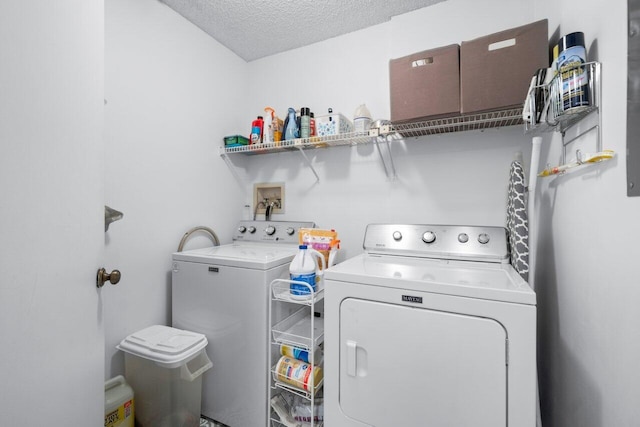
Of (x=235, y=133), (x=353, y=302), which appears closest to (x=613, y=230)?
(x=353, y=302)

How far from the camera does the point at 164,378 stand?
1.52m

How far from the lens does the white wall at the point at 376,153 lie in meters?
1.75

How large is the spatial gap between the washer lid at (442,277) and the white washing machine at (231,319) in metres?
0.51

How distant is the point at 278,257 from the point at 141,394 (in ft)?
3.60

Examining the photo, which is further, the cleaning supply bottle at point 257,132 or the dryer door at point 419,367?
the cleaning supply bottle at point 257,132

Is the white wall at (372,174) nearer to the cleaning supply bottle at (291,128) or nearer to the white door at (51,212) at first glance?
the cleaning supply bottle at (291,128)

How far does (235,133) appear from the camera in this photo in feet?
8.26

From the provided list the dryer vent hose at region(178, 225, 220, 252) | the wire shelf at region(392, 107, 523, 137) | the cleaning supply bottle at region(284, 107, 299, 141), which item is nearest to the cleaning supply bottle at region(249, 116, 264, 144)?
the cleaning supply bottle at region(284, 107, 299, 141)

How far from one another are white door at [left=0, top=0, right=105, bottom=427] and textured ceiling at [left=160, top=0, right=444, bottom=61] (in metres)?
1.02

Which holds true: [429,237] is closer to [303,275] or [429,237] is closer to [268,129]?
[303,275]

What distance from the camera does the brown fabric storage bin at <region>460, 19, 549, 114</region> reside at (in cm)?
127

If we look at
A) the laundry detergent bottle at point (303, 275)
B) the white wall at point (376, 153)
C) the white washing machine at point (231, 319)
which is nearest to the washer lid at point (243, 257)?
the white washing machine at point (231, 319)

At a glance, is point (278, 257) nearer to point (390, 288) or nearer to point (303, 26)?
point (390, 288)

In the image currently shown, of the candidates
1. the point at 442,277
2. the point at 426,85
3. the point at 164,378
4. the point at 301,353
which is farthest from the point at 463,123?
the point at 164,378
